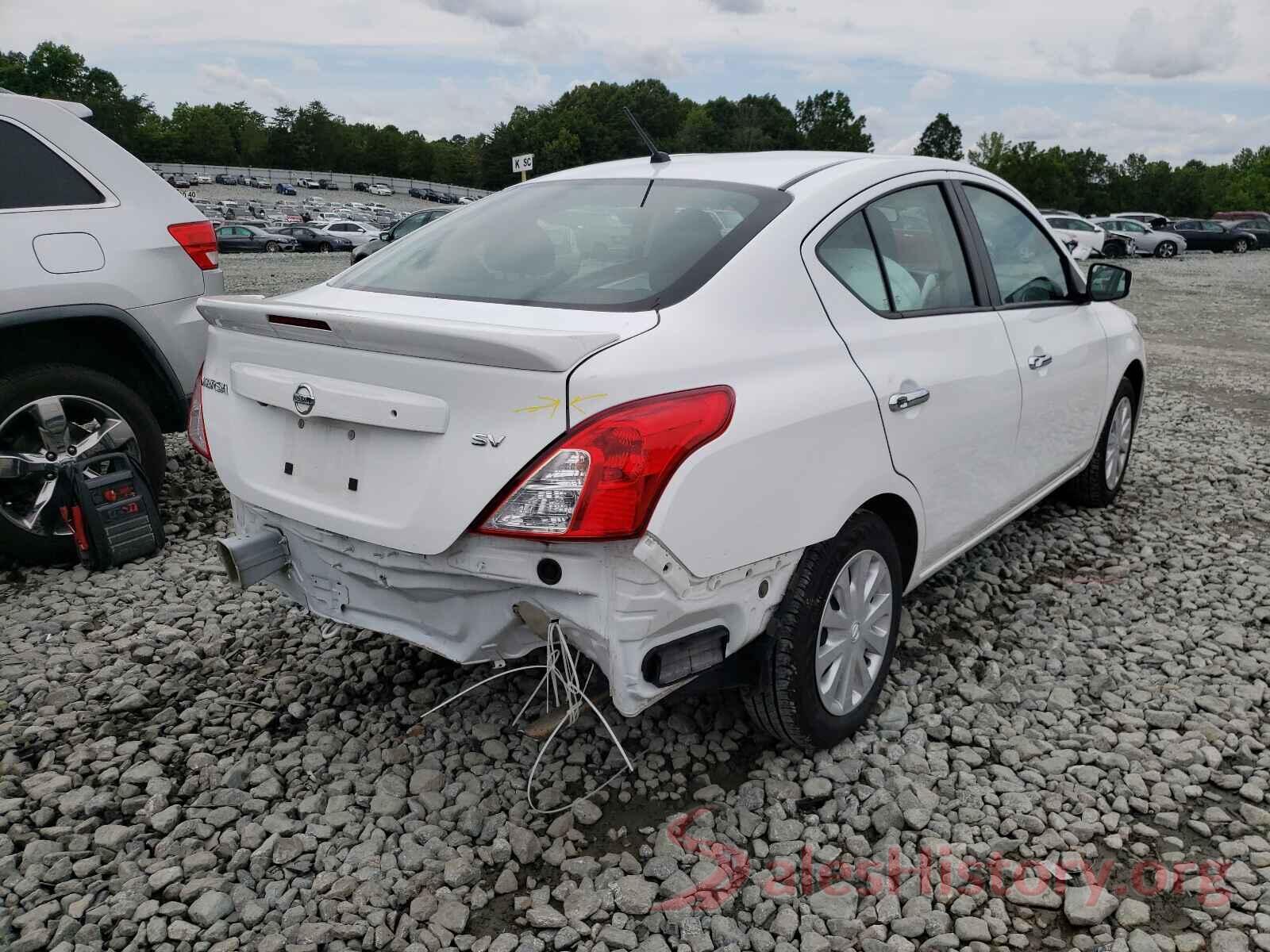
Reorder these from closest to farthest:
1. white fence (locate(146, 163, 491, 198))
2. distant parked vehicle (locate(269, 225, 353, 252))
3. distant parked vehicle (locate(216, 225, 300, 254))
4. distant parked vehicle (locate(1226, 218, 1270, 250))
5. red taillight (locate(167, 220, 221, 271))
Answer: red taillight (locate(167, 220, 221, 271)) → distant parked vehicle (locate(216, 225, 300, 254)) → distant parked vehicle (locate(269, 225, 353, 252)) → distant parked vehicle (locate(1226, 218, 1270, 250)) → white fence (locate(146, 163, 491, 198))

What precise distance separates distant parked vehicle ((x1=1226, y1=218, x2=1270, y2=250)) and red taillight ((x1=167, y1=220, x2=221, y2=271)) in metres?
43.2

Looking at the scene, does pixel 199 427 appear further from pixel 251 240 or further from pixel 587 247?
pixel 251 240

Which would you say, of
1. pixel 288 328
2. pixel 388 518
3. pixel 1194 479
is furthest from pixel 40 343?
pixel 1194 479

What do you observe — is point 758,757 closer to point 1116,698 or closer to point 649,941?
point 649,941

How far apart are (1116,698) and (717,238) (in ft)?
6.73

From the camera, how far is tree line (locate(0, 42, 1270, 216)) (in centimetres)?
7819

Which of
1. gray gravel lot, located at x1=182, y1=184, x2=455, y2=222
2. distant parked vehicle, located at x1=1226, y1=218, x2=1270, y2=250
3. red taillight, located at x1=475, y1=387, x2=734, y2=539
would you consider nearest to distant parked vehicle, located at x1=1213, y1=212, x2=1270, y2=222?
distant parked vehicle, located at x1=1226, y1=218, x2=1270, y2=250

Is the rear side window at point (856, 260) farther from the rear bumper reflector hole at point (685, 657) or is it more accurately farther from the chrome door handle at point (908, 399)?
the rear bumper reflector hole at point (685, 657)

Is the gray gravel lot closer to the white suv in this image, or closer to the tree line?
the tree line

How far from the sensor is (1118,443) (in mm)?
5141

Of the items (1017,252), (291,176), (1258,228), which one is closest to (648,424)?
(1017,252)

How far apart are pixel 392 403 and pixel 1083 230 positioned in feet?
102

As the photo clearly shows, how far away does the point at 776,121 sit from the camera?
124 m
